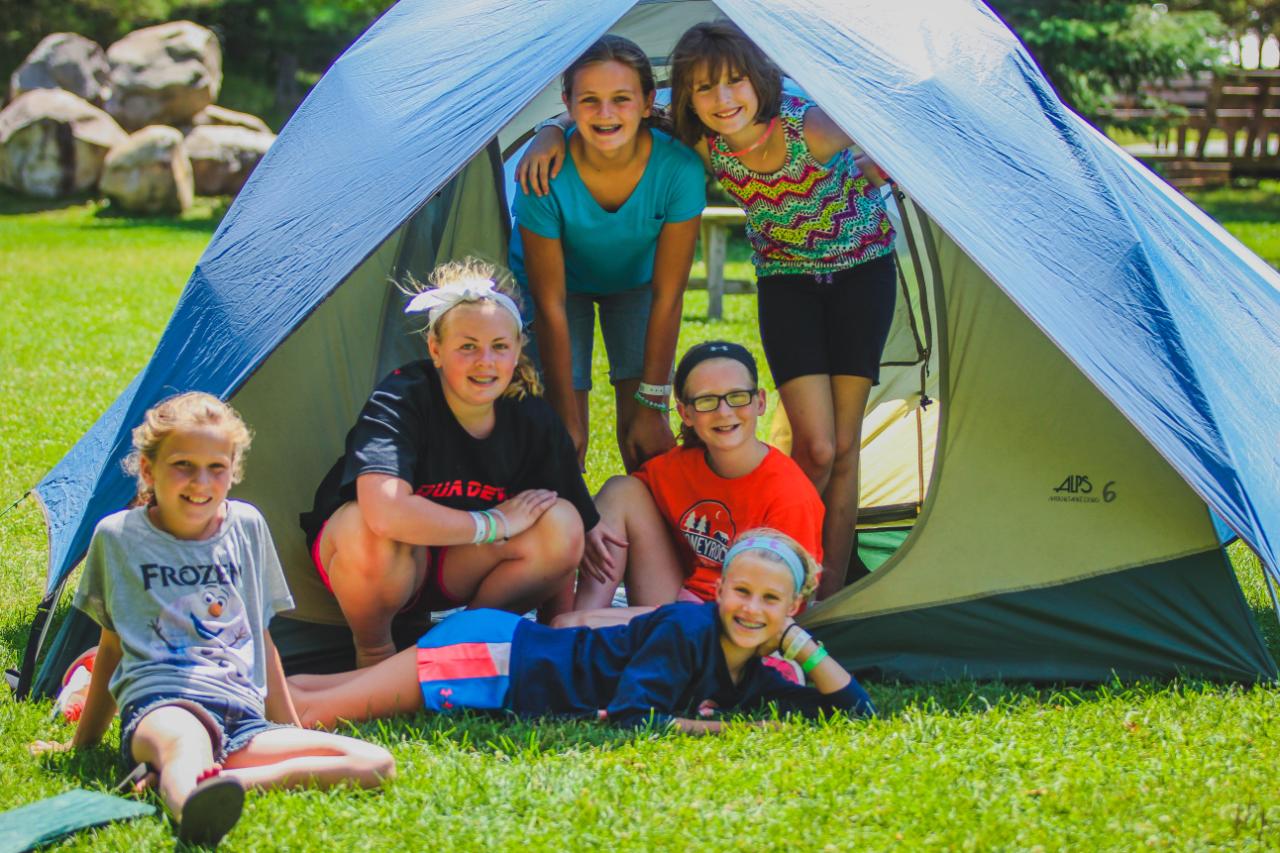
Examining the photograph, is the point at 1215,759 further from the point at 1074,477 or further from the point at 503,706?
the point at 503,706

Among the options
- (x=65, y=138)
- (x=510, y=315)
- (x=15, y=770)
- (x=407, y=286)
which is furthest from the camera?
(x=65, y=138)

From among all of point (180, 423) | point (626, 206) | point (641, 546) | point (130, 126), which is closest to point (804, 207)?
point (626, 206)

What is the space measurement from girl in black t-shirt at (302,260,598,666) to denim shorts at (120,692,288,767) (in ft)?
1.90

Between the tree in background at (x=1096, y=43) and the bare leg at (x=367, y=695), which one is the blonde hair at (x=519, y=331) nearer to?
the bare leg at (x=367, y=695)

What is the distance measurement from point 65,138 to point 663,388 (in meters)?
12.9

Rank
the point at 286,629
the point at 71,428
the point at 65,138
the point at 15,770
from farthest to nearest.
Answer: the point at 65,138
the point at 71,428
the point at 286,629
the point at 15,770

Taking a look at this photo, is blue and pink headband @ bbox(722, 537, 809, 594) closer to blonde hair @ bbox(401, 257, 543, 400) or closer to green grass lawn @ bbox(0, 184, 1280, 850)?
green grass lawn @ bbox(0, 184, 1280, 850)

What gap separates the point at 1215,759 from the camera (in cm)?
276

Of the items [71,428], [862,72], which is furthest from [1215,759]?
[71,428]

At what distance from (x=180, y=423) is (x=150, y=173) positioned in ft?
41.3

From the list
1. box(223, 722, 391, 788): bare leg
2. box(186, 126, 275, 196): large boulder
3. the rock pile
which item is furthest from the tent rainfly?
box(186, 126, 275, 196): large boulder

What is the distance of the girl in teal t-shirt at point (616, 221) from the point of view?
346 centimetres

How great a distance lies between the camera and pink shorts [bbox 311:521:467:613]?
3326 mm

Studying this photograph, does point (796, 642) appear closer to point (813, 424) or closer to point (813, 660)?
point (813, 660)
